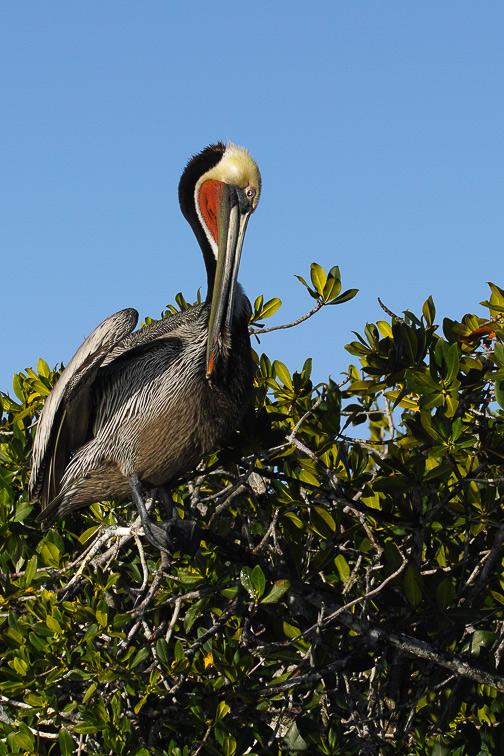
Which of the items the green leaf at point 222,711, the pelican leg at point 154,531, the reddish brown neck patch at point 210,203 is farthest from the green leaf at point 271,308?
the green leaf at point 222,711

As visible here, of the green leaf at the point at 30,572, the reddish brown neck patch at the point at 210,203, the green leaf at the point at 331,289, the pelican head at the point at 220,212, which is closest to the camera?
the green leaf at the point at 30,572

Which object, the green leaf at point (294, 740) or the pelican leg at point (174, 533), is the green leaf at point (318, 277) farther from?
the green leaf at point (294, 740)

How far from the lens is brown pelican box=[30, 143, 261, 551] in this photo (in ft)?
11.8

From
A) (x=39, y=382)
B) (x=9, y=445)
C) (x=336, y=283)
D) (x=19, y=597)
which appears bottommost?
(x=19, y=597)

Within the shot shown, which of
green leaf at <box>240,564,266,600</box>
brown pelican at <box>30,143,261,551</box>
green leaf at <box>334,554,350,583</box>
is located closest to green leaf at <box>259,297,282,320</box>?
brown pelican at <box>30,143,261,551</box>

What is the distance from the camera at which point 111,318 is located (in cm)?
399

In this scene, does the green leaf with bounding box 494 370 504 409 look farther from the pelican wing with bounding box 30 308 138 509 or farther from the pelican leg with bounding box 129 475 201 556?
the pelican wing with bounding box 30 308 138 509

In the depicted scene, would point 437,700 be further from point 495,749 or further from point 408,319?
point 408,319

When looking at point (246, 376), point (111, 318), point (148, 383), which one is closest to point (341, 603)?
point (246, 376)

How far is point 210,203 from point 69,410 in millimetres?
1274

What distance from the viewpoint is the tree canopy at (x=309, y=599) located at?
9.93ft

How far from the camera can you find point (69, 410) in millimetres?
3811

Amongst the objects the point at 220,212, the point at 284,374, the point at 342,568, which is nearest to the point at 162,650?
the point at 342,568

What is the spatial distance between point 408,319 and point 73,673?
2047 millimetres
